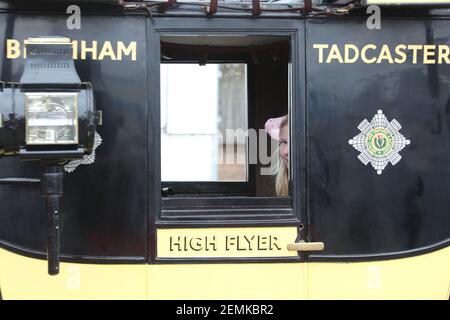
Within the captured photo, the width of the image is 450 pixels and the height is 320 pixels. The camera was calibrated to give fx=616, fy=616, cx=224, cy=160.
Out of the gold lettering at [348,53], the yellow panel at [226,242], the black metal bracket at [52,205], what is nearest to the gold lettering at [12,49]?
the black metal bracket at [52,205]

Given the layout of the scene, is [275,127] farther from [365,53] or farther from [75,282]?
[75,282]

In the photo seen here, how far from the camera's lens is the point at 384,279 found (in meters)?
2.90

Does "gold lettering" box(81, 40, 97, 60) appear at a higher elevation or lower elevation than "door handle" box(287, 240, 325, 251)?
higher

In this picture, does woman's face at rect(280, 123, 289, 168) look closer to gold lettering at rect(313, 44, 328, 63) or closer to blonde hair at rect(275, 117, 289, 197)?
blonde hair at rect(275, 117, 289, 197)

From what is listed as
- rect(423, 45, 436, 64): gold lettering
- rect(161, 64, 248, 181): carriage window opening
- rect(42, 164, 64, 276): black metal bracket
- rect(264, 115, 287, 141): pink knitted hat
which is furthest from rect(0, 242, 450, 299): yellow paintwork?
rect(161, 64, 248, 181): carriage window opening

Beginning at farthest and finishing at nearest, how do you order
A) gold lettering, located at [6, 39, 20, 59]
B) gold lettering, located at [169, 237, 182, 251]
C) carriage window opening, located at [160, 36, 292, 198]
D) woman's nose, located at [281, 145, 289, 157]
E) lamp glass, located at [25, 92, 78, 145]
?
carriage window opening, located at [160, 36, 292, 198]
woman's nose, located at [281, 145, 289, 157]
gold lettering, located at [169, 237, 182, 251]
gold lettering, located at [6, 39, 20, 59]
lamp glass, located at [25, 92, 78, 145]

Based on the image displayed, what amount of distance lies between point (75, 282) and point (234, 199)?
0.82 meters

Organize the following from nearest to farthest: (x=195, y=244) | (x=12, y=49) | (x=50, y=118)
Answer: (x=50, y=118) < (x=12, y=49) < (x=195, y=244)

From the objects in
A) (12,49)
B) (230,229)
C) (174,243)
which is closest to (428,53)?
(230,229)

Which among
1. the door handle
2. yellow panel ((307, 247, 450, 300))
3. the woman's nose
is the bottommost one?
yellow panel ((307, 247, 450, 300))

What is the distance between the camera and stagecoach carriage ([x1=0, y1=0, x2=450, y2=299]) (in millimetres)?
2789

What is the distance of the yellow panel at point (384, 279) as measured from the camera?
2887mm

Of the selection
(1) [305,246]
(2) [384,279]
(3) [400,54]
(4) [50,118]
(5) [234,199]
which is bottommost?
(2) [384,279]

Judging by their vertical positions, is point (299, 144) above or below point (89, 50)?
below
